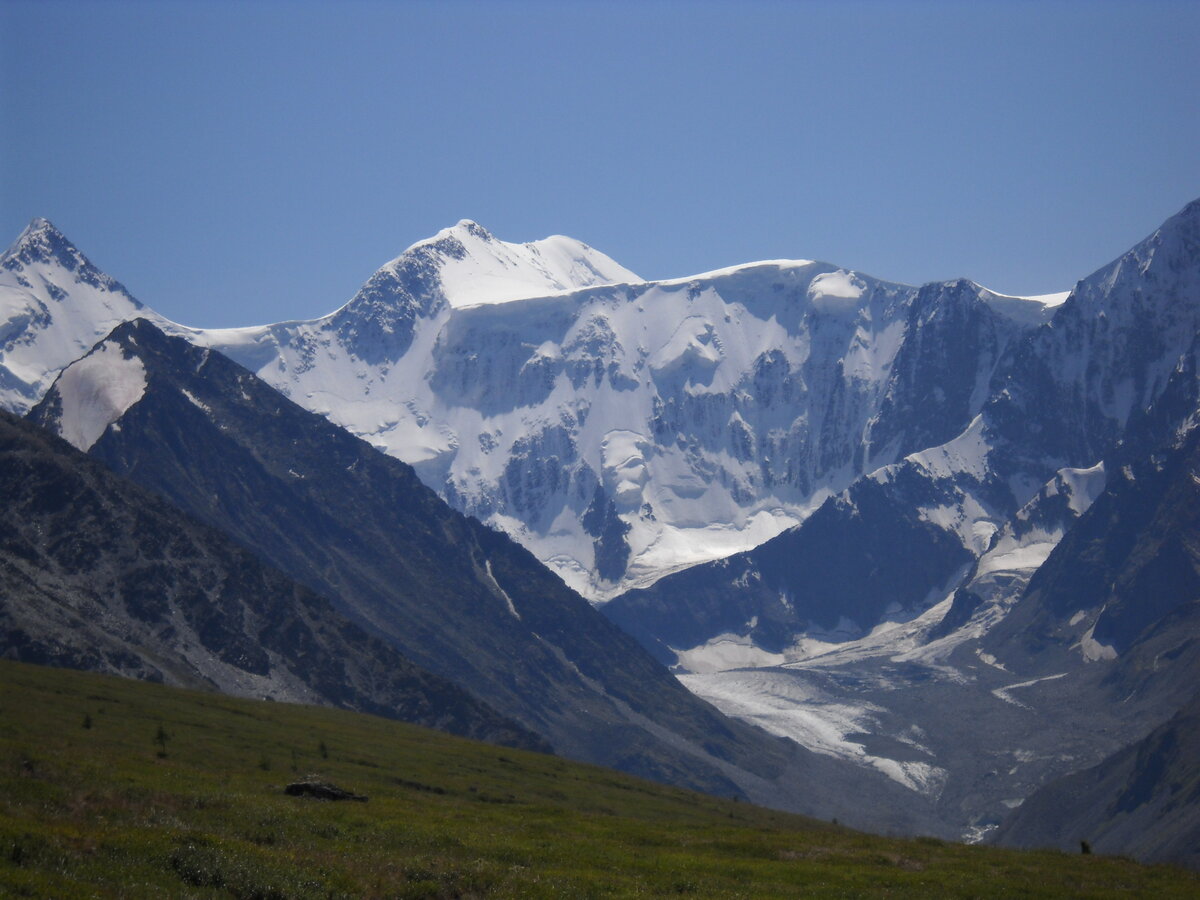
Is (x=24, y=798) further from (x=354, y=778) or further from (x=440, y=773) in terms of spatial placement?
(x=440, y=773)

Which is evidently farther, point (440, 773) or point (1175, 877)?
point (440, 773)

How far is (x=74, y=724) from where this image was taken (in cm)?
11994

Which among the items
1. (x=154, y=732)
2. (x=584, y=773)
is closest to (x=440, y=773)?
(x=154, y=732)

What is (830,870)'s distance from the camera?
6650 centimetres

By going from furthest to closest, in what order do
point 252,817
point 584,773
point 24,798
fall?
point 584,773, point 252,817, point 24,798

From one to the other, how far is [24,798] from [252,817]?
9148 millimetres

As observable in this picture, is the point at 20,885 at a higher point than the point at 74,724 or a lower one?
lower

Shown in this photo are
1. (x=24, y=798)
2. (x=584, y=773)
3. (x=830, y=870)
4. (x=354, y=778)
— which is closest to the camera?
(x=24, y=798)

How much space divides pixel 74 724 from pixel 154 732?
9.71 metres

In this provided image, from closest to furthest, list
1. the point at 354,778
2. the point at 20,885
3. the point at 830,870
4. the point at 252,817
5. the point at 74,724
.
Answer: the point at 20,885 → the point at 252,817 → the point at 830,870 → the point at 354,778 → the point at 74,724

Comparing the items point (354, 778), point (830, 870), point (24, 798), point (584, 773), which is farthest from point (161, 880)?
point (584, 773)

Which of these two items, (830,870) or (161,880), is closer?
(161,880)

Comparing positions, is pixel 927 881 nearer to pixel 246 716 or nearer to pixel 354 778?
pixel 354 778

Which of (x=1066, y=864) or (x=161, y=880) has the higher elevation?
(x=1066, y=864)
